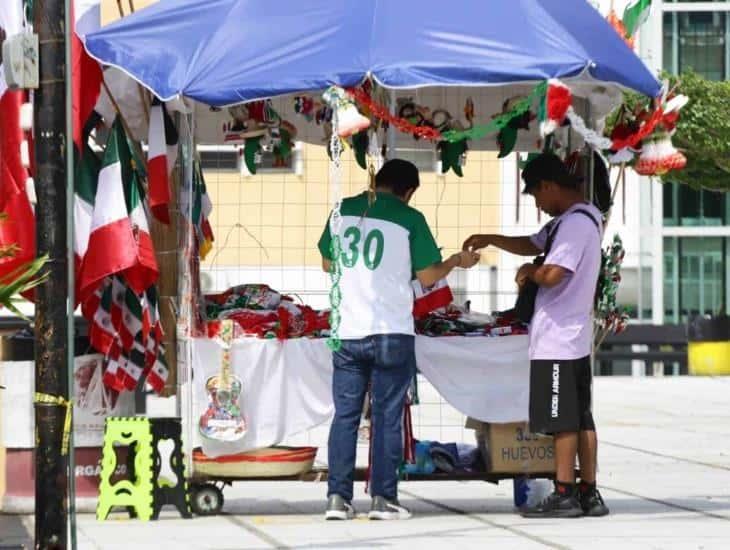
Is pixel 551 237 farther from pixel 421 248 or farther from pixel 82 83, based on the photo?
pixel 82 83

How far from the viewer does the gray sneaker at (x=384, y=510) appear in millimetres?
10352

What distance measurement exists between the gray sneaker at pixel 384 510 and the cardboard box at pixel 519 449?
795mm

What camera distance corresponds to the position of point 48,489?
837cm

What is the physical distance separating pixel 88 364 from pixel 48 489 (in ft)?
8.34

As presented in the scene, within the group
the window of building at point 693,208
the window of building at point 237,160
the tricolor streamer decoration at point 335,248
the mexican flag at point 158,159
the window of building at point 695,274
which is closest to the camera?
the tricolor streamer decoration at point 335,248

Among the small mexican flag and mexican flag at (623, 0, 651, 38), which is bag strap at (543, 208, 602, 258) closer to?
mexican flag at (623, 0, 651, 38)

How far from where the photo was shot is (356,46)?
33.3 ft

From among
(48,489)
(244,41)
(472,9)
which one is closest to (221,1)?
(244,41)

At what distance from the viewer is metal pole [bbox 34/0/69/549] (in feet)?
27.3

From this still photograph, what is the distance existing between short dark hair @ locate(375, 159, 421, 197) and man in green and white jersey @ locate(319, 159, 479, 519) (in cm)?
7

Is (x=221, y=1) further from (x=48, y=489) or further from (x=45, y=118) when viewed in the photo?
(x=48, y=489)

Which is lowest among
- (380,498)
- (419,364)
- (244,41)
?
(380,498)

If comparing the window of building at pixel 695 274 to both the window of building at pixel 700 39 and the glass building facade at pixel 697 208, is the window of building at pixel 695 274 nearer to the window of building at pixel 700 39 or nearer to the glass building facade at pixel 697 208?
the glass building facade at pixel 697 208

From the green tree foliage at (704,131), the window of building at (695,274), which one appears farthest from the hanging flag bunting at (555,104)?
the window of building at (695,274)
